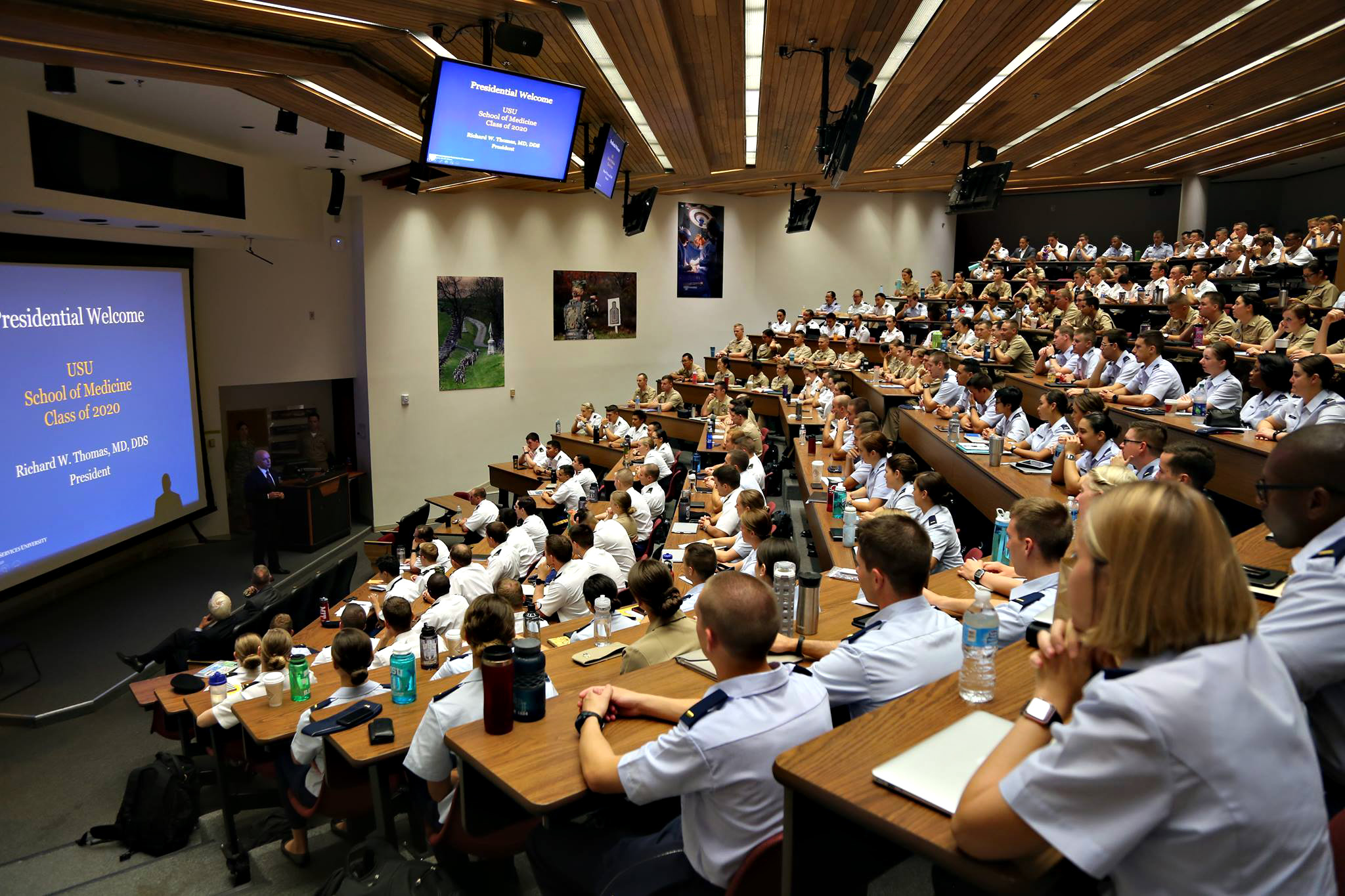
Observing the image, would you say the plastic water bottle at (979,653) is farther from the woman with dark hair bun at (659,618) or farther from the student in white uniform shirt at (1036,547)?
the woman with dark hair bun at (659,618)

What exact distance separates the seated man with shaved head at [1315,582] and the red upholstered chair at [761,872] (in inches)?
43.1

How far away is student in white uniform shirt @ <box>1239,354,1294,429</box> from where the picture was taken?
5480 mm

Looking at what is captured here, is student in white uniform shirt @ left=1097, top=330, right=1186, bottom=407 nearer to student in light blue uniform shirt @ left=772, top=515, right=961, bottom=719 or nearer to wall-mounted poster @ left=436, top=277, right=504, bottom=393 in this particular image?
student in light blue uniform shirt @ left=772, top=515, right=961, bottom=719

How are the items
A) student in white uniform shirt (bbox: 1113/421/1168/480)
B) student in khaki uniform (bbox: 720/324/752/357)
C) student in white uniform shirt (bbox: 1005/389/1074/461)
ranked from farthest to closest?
student in khaki uniform (bbox: 720/324/752/357), student in white uniform shirt (bbox: 1005/389/1074/461), student in white uniform shirt (bbox: 1113/421/1168/480)

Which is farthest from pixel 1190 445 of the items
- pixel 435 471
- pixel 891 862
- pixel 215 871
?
pixel 435 471

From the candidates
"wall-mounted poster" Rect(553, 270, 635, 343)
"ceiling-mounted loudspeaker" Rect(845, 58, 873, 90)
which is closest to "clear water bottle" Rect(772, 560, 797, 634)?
"ceiling-mounted loudspeaker" Rect(845, 58, 873, 90)

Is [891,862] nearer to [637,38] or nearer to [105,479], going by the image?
[637,38]

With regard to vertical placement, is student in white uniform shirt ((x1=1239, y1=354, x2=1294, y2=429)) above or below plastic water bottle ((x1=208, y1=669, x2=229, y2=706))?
above

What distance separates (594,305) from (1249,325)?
1022cm

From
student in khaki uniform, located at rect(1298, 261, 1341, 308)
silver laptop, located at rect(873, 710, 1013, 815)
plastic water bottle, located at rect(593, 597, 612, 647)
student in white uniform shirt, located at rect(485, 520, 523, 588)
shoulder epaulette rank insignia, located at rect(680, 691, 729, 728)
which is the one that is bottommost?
student in white uniform shirt, located at rect(485, 520, 523, 588)

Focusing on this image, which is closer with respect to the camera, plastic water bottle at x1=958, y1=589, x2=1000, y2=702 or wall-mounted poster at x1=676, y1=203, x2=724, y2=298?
plastic water bottle at x1=958, y1=589, x2=1000, y2=702

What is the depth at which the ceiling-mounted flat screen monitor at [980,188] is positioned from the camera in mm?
9852

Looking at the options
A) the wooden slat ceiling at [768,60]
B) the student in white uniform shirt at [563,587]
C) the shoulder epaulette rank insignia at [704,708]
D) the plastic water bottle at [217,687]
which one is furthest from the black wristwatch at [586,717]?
the wooden slat ceiling at [768,60]

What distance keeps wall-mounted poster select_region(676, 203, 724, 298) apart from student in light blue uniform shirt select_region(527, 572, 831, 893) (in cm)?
1465
